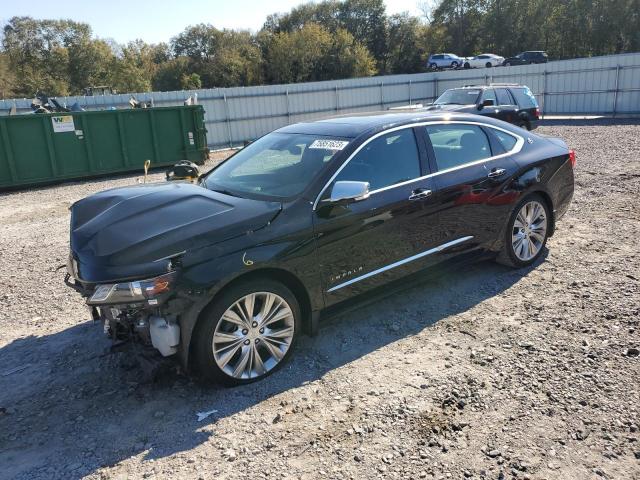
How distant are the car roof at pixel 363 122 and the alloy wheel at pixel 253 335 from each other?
1575mm

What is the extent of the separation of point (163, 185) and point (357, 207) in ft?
5.60

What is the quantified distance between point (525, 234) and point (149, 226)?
376cm

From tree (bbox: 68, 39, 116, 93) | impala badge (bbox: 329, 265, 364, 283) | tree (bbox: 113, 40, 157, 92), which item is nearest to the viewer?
impala badge (bbox: 329, 265, 364, 283)

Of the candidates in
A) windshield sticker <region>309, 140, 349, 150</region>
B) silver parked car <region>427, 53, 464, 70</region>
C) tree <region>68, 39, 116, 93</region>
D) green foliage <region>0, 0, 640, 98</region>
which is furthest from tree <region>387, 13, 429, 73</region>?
windshield sticker <region>309, 140, 349, 150</region>

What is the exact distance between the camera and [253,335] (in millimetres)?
3584

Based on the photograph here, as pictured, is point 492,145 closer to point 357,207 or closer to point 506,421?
point 357,207

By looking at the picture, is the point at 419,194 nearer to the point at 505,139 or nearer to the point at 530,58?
the point at 505,139

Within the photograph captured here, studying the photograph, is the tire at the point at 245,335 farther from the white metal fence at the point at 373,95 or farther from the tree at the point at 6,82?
the tree at the point at 6,82

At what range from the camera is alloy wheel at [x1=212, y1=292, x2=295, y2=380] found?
3475 mm

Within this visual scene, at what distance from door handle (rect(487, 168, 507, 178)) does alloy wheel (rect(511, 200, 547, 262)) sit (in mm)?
490

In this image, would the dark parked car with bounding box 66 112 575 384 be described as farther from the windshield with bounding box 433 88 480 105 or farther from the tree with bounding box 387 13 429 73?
the tree with bounding box 387 13 429 73

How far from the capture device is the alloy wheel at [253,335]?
3.47 meters

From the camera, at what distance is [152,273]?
322 cm

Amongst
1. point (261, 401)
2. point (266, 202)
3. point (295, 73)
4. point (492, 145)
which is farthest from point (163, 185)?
point (295, 73)
